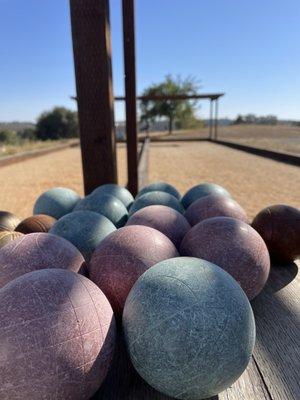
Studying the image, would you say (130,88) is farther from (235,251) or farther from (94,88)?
(235,251)

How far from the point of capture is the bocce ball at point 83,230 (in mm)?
3182

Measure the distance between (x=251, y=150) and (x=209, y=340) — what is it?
1866 centimetres

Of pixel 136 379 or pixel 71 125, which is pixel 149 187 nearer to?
pixel 136 379

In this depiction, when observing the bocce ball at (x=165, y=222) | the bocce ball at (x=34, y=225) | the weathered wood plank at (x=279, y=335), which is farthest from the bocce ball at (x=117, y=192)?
the weathered wood plank at (x=279, y=335)

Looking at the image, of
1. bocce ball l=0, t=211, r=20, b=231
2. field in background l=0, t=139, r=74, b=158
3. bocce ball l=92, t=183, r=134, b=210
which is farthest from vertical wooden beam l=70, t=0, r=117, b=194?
field in background l=0, t=139, r=74, b=158

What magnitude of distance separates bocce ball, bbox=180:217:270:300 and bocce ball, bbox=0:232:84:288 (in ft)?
3.15

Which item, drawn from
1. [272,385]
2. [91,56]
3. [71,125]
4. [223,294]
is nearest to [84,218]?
[223,294]

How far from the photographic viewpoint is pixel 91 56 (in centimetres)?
471

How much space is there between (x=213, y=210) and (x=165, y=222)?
2.13ft

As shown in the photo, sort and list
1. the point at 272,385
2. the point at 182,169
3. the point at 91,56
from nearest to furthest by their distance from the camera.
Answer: the point at 272,385
the point at 91,56
the point at 182,169

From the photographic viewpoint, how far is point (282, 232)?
11.7 feet

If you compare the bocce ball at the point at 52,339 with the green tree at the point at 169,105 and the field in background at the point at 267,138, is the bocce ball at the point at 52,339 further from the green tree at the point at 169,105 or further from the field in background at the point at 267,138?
the green tree at the point at 169,105

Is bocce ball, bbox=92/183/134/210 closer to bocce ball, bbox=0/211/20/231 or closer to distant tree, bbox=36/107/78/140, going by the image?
bocce ball, bbox=0/211/20/231

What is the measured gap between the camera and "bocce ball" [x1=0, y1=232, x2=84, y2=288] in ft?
8.01
